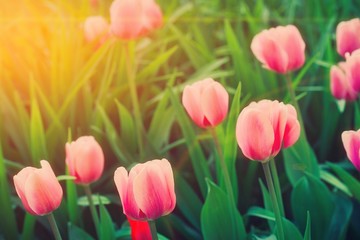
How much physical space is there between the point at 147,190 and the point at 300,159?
0.62 metres

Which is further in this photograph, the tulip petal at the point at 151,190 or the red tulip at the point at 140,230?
the red tulip at the point at 140,230

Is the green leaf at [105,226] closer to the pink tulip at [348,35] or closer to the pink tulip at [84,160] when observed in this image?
the pink tulip at [84,160]

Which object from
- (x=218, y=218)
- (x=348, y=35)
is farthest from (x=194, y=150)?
(x=348, y=35)

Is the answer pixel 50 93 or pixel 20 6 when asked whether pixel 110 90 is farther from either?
pixel 20 6

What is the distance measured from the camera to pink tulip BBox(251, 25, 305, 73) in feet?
4.34

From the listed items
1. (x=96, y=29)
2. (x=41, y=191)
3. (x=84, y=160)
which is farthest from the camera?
(x=96, y=29)

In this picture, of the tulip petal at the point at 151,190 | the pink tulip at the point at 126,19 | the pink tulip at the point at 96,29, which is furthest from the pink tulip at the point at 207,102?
the pink tulip at the point at 96,29

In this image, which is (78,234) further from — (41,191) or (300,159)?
(300,159)

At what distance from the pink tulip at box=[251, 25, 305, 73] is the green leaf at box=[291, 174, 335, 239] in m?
0.24

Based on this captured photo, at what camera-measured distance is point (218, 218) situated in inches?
47.5

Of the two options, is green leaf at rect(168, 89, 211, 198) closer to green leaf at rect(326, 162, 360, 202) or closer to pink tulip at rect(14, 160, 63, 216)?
green leaf at rect(326, 162, 360, 202)

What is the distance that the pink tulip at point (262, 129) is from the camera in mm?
950

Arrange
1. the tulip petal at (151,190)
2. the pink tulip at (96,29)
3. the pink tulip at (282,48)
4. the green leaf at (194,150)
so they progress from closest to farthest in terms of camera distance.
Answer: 1. the tulip petal at (151,190)
2. the pink tulip at (282,48)
3. the green leaf at (194,150)
4. the pink tulip at (96,29)

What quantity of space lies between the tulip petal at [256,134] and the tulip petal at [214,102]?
0.49 feet
